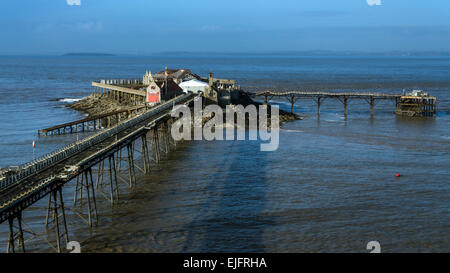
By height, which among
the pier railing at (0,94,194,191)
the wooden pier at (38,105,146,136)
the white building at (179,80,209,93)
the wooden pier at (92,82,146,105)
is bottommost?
the wooden pier at (38,105,146,136)

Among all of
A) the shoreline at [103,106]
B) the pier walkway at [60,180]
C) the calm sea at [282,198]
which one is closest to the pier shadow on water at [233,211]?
the calm sea at [282,198]

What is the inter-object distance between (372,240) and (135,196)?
14502mm

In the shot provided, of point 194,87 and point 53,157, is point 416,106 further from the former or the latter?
point 53,157

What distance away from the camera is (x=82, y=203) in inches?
1237

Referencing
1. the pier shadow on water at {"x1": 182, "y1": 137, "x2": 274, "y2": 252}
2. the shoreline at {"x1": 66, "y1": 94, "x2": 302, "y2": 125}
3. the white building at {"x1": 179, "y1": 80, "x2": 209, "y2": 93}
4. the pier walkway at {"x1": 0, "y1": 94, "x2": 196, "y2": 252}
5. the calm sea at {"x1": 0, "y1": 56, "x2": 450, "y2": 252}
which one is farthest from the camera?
the white building at {"x1": 179, "y1": 80, "x2": 209, "y2": 93}

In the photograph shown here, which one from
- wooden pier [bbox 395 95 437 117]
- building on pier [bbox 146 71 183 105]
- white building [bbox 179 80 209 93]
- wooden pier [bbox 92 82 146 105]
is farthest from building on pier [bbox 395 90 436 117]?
wooden pier [bbox 92 82 146 105]

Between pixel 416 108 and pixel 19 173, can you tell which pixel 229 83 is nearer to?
pixel 416 108

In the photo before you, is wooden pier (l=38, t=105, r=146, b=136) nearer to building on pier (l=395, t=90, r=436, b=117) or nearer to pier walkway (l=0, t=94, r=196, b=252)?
pier walkway (l=0, t=94, r=196, b=252)

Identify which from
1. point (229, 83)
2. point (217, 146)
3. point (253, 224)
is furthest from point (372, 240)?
point (229, 83)

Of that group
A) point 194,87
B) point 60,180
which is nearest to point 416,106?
point 194,87

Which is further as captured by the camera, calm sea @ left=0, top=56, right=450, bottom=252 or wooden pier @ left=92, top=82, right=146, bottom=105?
wooden pier @ left=92, top=82, right=146, bottom=105

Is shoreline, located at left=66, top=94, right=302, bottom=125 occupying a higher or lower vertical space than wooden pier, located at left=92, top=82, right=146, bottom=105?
lower

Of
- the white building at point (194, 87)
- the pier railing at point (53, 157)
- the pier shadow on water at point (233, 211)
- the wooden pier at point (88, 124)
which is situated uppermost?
the white building at point (194, 87)

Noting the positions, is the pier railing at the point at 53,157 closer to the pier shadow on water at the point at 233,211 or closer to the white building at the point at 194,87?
the pier shadow on water at the point at 233,211
